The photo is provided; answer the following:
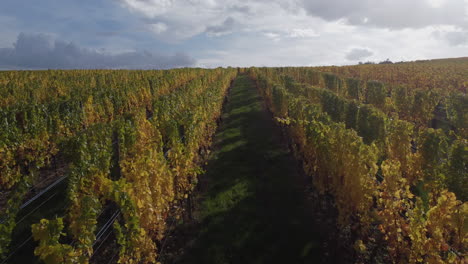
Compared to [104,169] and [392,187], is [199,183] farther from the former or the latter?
[392,187]

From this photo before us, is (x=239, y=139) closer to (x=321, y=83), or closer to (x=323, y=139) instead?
(x=323, y=139)

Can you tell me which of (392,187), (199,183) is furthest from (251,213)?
(392,187)

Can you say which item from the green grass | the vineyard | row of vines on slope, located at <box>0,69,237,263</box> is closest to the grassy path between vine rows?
the green grass

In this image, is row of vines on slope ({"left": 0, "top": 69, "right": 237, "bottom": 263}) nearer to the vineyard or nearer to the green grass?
the vineyard

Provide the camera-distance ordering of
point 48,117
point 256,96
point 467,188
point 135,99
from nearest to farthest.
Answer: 1. point 467,188
2. point 48,117
3. point 135,99
4. point 256,96

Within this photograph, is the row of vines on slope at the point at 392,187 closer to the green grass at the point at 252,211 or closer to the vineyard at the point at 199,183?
the vineyard at the point at 199,183

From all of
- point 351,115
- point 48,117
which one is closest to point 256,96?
point 351,115

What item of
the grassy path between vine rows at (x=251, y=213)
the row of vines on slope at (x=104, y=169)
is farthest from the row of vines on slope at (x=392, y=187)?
the row of vines on slope at (x=104, y=169)
